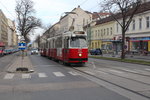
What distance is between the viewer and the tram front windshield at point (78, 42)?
2106cm

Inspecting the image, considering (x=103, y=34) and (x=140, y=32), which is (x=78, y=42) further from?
(x=103, y=34)

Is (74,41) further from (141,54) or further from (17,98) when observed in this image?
(141,54)

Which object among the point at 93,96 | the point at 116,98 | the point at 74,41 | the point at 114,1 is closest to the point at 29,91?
the point at 93,96

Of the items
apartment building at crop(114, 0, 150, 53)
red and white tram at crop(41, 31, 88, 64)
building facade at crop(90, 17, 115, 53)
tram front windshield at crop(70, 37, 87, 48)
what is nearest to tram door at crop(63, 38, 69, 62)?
red and white tram at crop(41, 31, 88, 64)

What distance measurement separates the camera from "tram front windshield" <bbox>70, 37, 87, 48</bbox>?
829 inches

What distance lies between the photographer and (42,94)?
8.81 m

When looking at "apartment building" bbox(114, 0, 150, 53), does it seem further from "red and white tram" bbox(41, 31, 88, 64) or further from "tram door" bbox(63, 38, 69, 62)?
"red and white tram" bbox(41, 31, 88, 64)

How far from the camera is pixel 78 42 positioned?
21266 millimetres

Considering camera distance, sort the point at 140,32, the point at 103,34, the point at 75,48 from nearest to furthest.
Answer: the point at 75,48 < the point at 140,32 < the point at 103,34

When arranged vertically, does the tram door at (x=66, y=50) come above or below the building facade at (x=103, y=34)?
below

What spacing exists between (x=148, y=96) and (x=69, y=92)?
2.87 metres

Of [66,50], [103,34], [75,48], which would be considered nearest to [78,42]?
[75,48]

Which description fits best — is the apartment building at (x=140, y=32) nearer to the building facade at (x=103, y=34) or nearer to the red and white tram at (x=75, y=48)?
the building facade at (x=103, y=34)

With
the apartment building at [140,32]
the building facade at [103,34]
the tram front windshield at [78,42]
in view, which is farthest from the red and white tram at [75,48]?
the building facade at [103,34]
